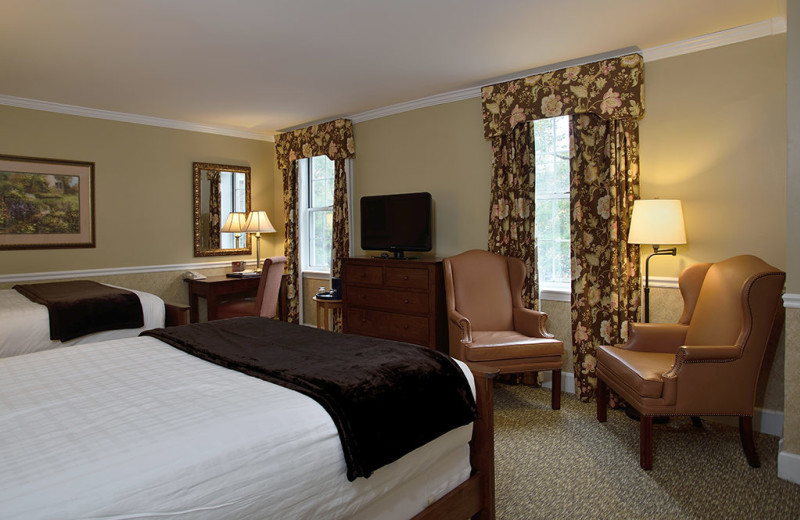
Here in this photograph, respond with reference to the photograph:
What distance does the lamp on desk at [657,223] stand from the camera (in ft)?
10.2

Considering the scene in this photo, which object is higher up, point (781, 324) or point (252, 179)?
point (252, 179)

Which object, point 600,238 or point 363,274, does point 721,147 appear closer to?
point 600,238

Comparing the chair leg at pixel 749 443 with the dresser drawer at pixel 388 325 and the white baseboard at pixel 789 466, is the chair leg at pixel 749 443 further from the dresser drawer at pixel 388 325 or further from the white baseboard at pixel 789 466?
the dresser drawer at pixel 388 325

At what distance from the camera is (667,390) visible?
8.40 feet

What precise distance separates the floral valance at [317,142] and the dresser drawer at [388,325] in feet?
5.89

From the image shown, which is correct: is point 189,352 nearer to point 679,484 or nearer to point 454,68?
point 679,484

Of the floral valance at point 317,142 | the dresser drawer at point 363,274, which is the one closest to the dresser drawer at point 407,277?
the dresser drawer at point 363,274

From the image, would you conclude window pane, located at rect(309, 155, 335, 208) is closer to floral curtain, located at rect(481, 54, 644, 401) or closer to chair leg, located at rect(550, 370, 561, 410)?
floral curtain, located at rect(481, 54, 644, 401)

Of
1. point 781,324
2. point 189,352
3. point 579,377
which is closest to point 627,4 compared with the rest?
point 781,324

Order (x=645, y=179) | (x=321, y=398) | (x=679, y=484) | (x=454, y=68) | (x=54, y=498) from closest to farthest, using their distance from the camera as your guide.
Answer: (x=54, y=498)
(x=321, y=398)
(x=679, y=484)
(x=645, y=179)
(x=454, y=68)

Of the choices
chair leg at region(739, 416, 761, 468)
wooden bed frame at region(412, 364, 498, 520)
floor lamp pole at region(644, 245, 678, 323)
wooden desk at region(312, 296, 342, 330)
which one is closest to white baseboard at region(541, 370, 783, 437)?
chair leg at region(739, 416, 761, 468)

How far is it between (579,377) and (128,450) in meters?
3.22

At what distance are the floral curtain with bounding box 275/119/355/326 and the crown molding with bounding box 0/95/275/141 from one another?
49cm

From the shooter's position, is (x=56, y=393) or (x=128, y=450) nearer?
(x=128, y=450)
